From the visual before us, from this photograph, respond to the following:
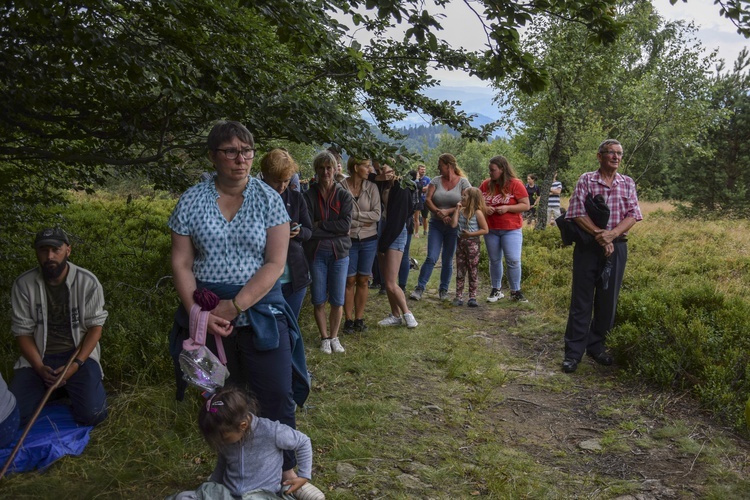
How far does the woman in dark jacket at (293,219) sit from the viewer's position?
4352 mm

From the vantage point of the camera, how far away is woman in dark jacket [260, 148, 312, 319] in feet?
14.3

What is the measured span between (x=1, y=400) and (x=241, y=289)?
6.17 feet

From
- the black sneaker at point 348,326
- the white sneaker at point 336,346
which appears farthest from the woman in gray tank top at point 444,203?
the white sneaker at point 336,346

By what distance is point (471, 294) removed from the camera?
803 cm

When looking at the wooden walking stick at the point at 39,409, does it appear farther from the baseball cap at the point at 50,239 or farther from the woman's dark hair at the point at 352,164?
the woman's dark hair at the point at 352,164

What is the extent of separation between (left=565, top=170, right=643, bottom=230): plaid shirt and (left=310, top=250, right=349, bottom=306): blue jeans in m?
2.27

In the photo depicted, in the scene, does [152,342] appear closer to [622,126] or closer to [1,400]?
[1,400]

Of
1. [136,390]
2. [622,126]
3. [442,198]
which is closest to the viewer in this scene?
[136,390]

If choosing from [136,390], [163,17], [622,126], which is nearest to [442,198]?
[163,17]

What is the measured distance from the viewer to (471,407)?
A: 4664 mm

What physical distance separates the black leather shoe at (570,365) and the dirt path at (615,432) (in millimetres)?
63

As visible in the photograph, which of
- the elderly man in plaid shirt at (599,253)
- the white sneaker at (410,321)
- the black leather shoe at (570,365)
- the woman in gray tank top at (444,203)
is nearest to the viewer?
the elderly man in plaid shirt at (599,253)

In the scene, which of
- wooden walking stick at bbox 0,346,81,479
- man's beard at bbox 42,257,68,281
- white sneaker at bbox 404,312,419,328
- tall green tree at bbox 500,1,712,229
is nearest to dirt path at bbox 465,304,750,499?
white sneaker at bbox 404,312,419,328

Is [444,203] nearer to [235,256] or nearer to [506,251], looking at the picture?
[506,251]
